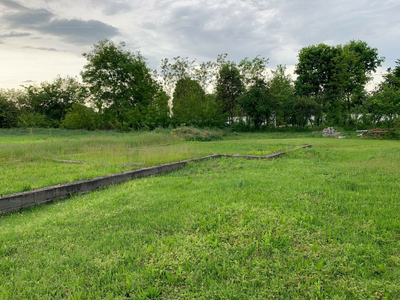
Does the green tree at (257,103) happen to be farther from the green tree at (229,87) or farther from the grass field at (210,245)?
the grass field at (210,245)

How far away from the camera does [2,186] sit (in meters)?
4.79

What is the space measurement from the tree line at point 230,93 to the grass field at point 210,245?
21216 millimetres

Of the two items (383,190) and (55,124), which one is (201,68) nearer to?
(55,124)

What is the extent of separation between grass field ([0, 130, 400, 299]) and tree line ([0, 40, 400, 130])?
2122cm

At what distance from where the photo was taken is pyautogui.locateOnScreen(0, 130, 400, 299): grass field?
210 cm

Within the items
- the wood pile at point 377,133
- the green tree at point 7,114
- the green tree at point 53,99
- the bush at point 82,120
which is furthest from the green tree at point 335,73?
the green tree at point 7,114

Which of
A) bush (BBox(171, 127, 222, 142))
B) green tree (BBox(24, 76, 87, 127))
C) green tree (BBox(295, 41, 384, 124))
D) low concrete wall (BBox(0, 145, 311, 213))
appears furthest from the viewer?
green tree (BBox(24, 76, 87, 127))

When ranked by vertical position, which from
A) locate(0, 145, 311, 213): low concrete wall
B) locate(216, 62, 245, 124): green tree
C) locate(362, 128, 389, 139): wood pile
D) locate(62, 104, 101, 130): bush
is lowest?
locate(0, 145, 311, 213): low concrete wall

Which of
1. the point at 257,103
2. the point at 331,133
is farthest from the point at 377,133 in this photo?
the point at 257,103

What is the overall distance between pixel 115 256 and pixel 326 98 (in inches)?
1089

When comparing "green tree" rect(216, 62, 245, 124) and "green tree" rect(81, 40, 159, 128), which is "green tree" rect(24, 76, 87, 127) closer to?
"green tree" rect(81, 40, 159, 128)

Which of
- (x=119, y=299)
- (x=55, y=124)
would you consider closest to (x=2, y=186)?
(x=119, y=299)

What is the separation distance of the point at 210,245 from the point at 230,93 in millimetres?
28181

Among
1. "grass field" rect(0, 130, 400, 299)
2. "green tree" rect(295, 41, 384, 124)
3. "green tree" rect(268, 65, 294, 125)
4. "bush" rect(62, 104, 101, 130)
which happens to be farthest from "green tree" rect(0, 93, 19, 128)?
"grass field" rect(0, 130, 400, 299)
